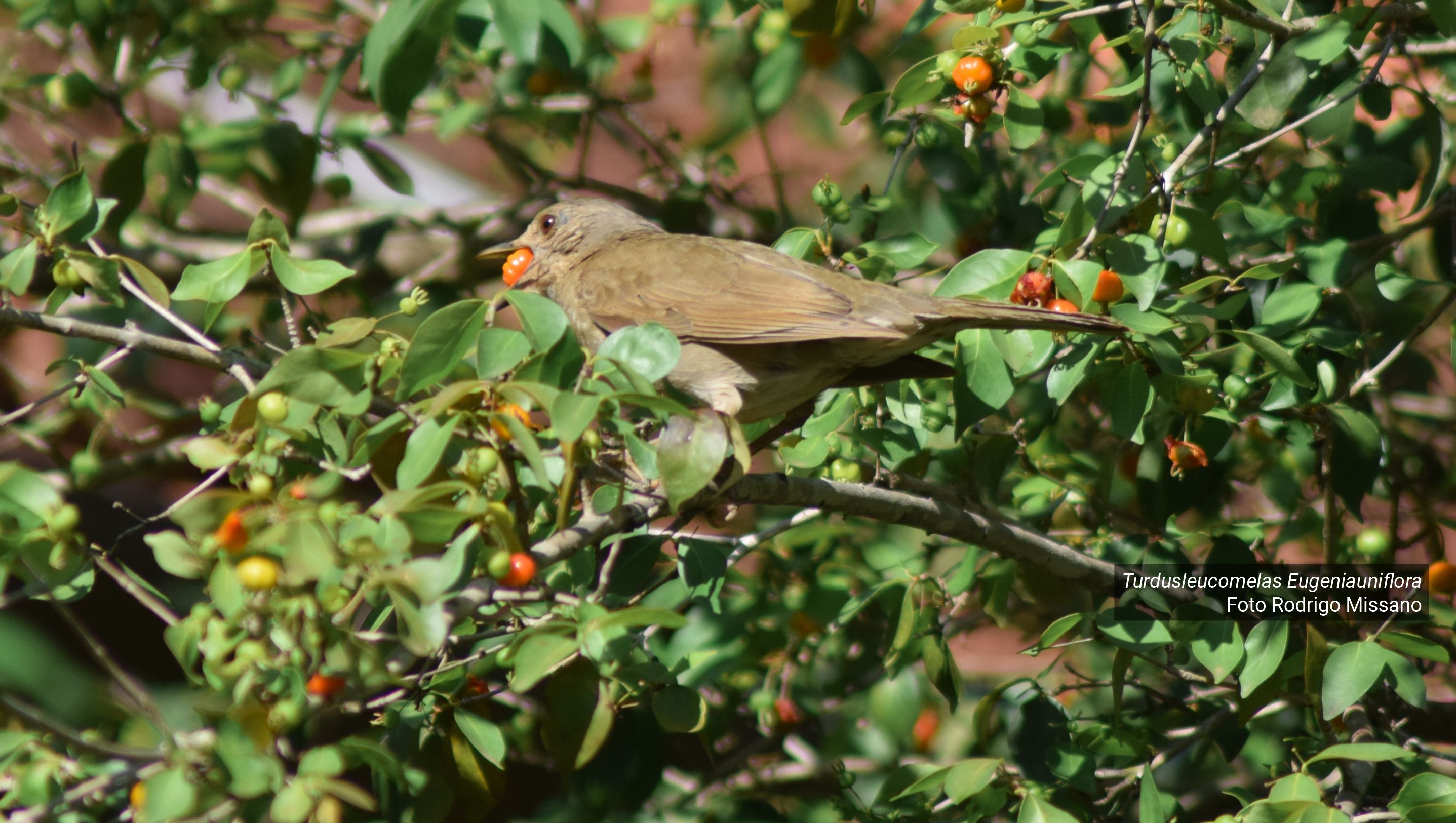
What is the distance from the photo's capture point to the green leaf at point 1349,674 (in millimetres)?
2506

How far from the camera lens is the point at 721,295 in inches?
142

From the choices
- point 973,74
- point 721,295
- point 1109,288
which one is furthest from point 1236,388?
point 721,295

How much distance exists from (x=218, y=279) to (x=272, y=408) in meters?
0.69

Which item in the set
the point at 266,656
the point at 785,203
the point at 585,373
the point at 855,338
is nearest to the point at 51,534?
the point at 266,656

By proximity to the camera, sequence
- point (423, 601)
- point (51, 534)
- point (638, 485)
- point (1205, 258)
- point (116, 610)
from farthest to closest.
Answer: point (116, 610) → point (1205, 258) → point (638, 485) → point (51, 534) → point (423, 601)

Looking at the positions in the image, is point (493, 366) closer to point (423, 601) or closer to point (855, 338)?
point (423, 601)

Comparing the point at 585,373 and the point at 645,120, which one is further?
the point at 645,120

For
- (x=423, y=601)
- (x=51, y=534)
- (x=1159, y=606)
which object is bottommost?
(x=1159, y=606)

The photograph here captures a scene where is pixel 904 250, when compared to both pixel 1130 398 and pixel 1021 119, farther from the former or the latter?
pixel 1130 398

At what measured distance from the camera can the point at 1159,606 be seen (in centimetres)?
297

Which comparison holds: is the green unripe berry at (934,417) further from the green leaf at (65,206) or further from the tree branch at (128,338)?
the green leaf at (65,206)

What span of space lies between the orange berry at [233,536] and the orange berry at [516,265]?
206 centimetres

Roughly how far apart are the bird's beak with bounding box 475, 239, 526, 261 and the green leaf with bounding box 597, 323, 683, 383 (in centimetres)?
225

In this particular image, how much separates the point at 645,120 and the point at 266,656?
5.20 m
